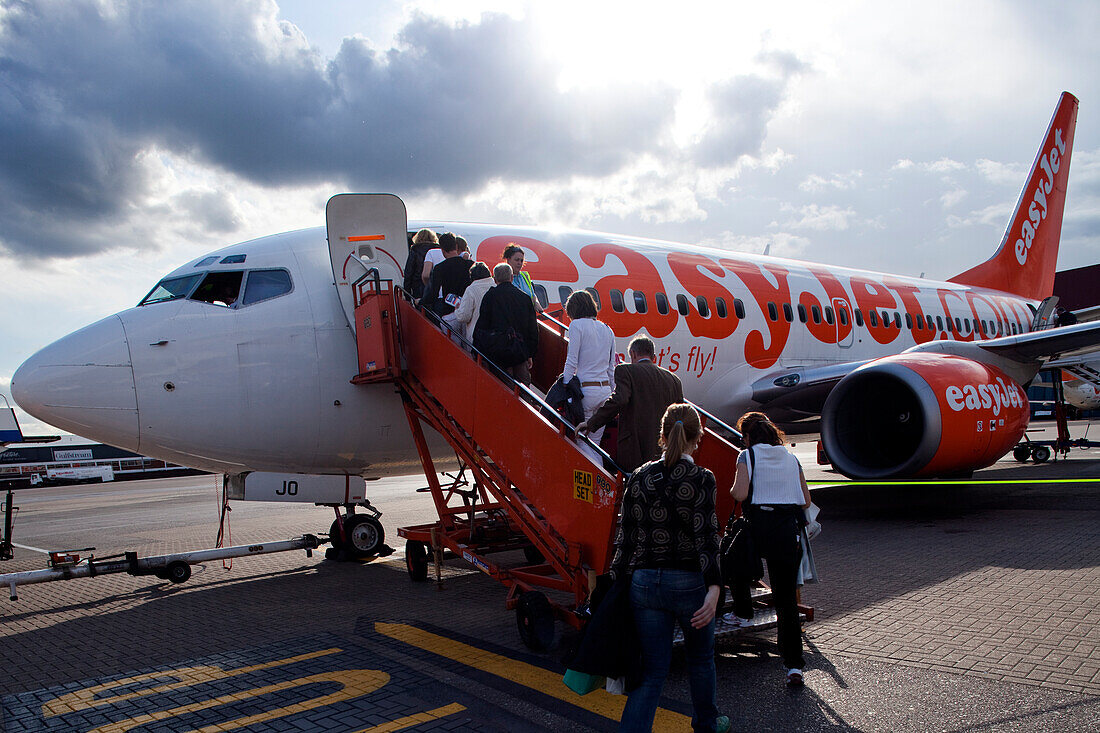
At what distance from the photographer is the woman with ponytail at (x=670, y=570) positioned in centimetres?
312

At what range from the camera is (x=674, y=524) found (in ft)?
10.4

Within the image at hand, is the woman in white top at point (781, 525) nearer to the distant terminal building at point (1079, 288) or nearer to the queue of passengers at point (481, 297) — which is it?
the queue of passengers at point (481, 297)

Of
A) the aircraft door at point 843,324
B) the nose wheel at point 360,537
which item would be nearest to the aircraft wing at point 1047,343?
the aircraft door at point 843,324

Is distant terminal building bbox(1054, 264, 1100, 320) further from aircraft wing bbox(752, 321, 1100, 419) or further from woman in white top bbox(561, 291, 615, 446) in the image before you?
woman in white top bbox(561, 291, 615, 446)

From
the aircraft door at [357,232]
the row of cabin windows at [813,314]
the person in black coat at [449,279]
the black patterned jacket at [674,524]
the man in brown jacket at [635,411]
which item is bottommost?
the black patterned jacket at [674,524]

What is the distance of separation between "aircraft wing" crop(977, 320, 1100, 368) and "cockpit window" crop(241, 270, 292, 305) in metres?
9.40

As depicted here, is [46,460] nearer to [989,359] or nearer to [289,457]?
[289,457]

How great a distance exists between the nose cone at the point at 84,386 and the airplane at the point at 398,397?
13 mm

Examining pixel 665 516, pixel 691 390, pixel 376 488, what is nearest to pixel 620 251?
pixel 691 390

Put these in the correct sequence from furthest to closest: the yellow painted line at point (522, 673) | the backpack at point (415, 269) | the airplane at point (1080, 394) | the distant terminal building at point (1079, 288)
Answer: the distant terminal building at point (1079, 288) < the airplane at point (1080, 394) < the backpack at point (415, 269) < the yellow painted line at point (522, 673)

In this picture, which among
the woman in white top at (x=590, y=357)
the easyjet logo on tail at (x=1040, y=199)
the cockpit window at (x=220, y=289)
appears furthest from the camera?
the easyjet logo on tail at (x=1040, y=199)

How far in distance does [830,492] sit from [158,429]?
12.2m

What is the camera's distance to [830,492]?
14.6 m

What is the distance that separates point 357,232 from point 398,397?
174cm
